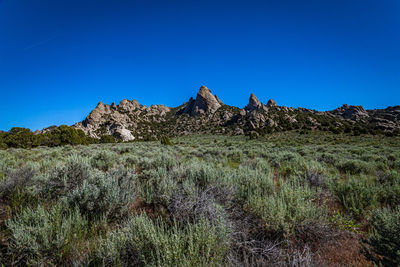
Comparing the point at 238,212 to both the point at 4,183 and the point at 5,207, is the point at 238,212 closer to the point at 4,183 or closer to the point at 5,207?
the point at 5,207

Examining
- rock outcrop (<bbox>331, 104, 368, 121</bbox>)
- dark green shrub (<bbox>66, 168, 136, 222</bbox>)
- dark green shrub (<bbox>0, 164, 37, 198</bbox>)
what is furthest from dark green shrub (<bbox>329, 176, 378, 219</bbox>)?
rock outcrop (<bbox>331, 104, 368, 121</bbox>)

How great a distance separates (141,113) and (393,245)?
104 metres

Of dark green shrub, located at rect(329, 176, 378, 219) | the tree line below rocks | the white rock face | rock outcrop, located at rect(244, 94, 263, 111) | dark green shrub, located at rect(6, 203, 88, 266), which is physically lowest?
dark green shrub, located at rect(329, 176, 378, 219)

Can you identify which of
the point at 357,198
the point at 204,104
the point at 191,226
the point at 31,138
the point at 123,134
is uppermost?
the point at 204,104

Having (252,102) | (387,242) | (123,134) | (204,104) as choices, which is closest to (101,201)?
(387,242)

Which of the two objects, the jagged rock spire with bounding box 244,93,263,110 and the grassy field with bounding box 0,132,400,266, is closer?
the grassy field with bounding box 0,132,400,266

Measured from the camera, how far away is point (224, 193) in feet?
9.37

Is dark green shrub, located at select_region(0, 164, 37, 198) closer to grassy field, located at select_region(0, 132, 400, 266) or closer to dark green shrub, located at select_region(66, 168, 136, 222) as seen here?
grassy field, located at select_region(0, 132, 400, 266)

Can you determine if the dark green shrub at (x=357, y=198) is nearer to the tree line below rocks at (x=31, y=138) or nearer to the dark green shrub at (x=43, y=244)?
the dark green shrub at (x=43, y=244)

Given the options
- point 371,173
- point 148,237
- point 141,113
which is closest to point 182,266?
point 148,237

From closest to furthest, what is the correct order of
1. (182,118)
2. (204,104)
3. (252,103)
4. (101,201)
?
(101,201)
(252,103)
(182,118)
(204,104)

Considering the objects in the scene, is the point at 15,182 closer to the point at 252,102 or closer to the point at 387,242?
the point at 387,242

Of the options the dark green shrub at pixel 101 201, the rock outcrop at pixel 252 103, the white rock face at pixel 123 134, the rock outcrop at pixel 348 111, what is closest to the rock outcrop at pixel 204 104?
the rock outcrop at pixel 252 103

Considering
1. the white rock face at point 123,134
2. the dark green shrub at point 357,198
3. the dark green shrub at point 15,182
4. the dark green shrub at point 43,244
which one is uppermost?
the white rock face at point 123,134
